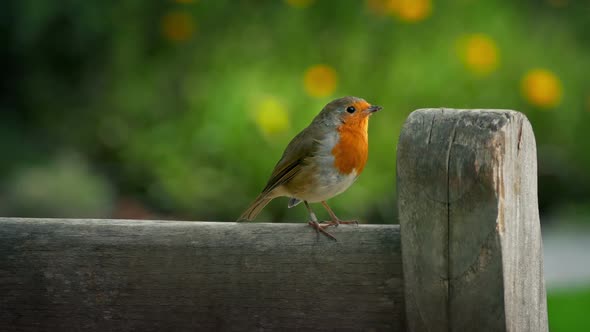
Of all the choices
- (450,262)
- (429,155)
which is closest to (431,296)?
(450,262)

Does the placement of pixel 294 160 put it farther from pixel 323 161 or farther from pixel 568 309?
pixel 568 309

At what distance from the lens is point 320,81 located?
443cm

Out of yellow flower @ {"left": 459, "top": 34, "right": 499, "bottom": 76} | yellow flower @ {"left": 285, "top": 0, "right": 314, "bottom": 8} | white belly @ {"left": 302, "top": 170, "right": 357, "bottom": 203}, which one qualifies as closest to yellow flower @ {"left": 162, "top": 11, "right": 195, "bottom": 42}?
yellow flower @ {"left": 285, "top": 0, "right": 314, "bottom": 8}

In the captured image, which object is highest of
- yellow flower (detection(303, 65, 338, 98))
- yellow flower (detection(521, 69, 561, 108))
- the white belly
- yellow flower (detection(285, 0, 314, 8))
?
yellow flower (detection(285, 0, 314, 8))

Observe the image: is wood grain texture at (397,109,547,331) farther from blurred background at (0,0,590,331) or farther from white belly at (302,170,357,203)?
blurred background at (0,0,590,331)

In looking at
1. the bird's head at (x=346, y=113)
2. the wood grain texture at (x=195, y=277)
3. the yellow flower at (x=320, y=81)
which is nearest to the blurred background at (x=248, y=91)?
the yellow flower at (x=320, y=81)

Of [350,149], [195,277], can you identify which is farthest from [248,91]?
[195,277]

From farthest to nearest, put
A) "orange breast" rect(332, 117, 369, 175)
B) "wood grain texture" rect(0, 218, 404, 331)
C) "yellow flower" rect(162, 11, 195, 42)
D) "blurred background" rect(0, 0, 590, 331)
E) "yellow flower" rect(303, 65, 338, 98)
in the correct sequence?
"yellow flower" rect(162, 11, 195, 42)
"yellow flower" rect(303, 65, 338, 98)
"blurred background" rect(0, 0, 590, 331)
"orange breast" rect(332, 117, 369, 175)
"wood grain texture" rect(0, 218, 404, 331)

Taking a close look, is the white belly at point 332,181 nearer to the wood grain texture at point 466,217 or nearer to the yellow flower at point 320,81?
the wood grain texture at point 466,217

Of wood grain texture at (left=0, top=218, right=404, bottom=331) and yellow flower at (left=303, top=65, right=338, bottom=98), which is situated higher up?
wood grain texture at (left=0, top=218, right=404, bottom=331)

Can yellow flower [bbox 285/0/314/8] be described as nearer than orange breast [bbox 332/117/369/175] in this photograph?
No

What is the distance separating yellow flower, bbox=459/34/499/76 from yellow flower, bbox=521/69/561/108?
0.19 m

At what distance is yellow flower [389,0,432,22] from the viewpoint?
4781 mm

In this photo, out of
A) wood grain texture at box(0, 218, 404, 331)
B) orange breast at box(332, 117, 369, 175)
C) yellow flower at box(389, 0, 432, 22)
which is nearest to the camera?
wood grain texture at box(0, 218, 404, 331)
